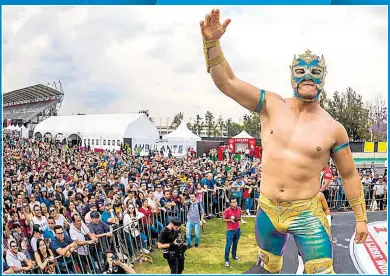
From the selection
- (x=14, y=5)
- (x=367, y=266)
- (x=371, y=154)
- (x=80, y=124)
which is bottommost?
(x=367, y=266)

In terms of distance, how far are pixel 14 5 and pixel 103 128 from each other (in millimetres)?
1650

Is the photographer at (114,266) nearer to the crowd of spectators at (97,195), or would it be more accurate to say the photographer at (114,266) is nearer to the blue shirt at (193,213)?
the crowd of spectators at (97,195)

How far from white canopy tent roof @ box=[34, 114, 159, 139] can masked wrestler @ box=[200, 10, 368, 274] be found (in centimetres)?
233

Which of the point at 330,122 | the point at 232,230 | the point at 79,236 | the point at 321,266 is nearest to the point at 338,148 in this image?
the point at 330,122

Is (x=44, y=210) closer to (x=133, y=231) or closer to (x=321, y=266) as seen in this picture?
(x=133, y=231)

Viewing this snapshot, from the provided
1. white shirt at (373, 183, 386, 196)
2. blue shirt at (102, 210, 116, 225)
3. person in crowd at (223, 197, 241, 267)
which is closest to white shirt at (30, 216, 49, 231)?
blue shirt at (102, 210, 116, 225)

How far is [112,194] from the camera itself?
15.6 ft

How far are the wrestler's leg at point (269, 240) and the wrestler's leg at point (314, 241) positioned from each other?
10cm

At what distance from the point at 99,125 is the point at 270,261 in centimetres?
282

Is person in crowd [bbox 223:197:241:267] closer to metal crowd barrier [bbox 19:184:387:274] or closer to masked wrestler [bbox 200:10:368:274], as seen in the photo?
metal crowd barrier [bbox 19:184:387:274]

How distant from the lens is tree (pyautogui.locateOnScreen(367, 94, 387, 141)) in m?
4.09

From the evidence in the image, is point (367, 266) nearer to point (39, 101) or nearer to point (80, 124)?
point (80, 124)

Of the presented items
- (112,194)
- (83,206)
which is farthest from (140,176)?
(83,206)

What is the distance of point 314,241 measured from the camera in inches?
85.9
